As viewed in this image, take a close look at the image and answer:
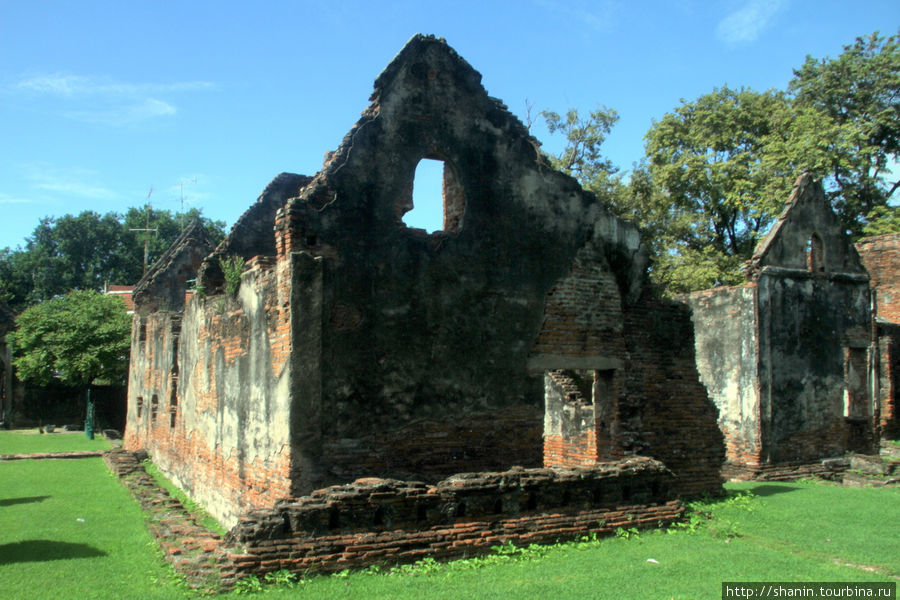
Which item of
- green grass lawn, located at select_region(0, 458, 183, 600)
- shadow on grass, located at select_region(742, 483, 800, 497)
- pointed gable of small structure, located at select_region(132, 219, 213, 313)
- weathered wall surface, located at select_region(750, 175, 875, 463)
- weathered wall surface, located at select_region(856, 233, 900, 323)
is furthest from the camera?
pointed gable of small structure, located at select_region(132, 219, 213, 313)

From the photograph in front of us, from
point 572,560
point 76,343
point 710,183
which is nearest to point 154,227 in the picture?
point 76,343

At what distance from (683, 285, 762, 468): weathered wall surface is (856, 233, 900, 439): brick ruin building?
572 cm

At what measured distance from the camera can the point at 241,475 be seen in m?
9.14

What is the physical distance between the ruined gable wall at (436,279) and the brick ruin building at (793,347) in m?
5.90

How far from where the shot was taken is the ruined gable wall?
26.8ft

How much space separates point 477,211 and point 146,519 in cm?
575

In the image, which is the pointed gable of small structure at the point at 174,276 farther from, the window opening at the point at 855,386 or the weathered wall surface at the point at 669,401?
the window opening at the point at 855,386

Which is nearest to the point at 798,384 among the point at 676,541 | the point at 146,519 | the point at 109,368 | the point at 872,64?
the point at 676,541

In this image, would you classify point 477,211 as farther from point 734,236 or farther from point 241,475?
point 734,236

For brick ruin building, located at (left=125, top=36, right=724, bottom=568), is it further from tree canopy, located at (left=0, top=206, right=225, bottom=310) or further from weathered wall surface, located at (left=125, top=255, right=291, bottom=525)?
tree canopy, located at (left=0, top=206, right=225, bottom=310)

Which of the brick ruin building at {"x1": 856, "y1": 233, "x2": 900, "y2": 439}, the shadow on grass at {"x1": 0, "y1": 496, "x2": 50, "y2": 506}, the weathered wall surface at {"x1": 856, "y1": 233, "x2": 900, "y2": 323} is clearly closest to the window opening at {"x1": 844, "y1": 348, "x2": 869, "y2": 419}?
the brick ruin building at {"x1": 856, "y1": 233, "x2": 900, "y2": 439}

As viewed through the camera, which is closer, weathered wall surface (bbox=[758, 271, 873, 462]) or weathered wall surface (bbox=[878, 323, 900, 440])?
weathered wall surface (bbox=[758, 271, 873, 462])

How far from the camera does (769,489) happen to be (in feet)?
40.3

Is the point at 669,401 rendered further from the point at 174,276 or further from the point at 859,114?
the point at 859,114
